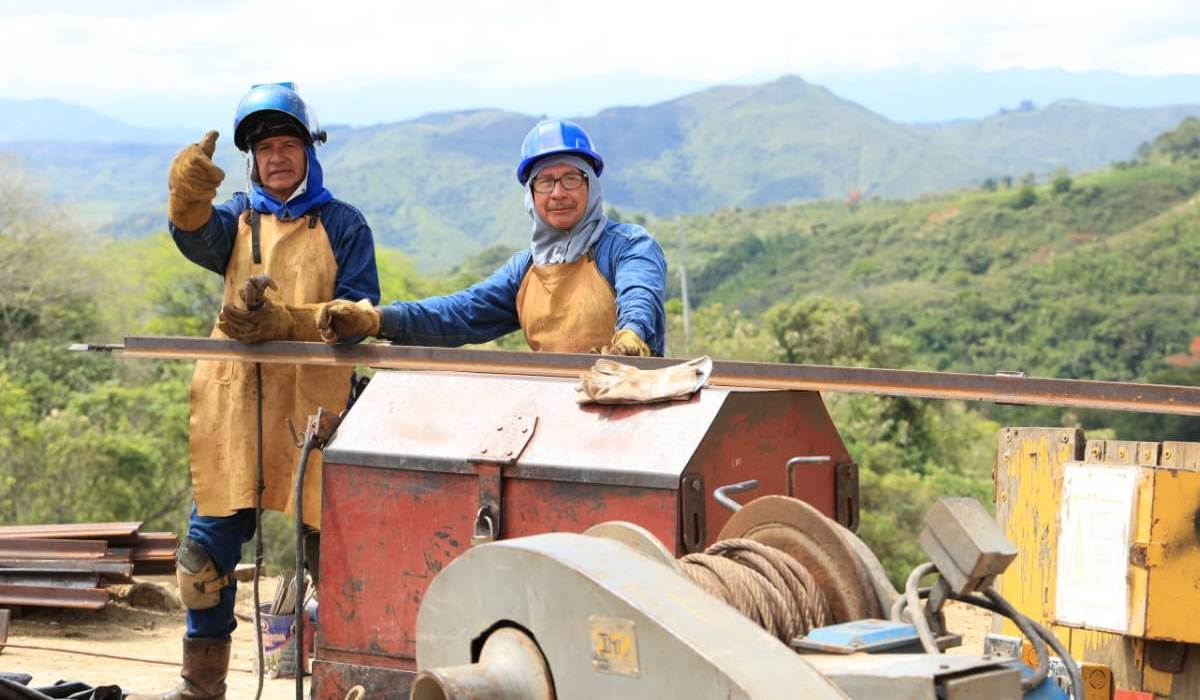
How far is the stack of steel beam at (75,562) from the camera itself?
8.57 m

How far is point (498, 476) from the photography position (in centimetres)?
427

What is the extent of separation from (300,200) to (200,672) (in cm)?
164

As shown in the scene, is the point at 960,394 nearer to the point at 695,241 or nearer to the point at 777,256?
the point at 777,256

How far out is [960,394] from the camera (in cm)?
437

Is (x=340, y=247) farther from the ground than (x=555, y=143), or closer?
closer

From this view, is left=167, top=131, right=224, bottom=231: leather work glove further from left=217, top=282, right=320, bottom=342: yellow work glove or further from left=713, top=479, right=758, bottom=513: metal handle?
left=713, top=479, right=758, bottom=513: metal handle

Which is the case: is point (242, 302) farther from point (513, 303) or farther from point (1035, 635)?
point (1035, 635)

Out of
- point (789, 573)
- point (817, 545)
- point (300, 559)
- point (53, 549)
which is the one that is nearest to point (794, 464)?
point (817, 545)

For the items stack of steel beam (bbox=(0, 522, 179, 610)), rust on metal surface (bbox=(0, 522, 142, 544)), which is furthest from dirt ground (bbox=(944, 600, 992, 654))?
rust on metal surface (bbox=(0, 522, 142, 544))

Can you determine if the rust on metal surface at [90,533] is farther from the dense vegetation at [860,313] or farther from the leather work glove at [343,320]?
the dense vegetation at [860,313]

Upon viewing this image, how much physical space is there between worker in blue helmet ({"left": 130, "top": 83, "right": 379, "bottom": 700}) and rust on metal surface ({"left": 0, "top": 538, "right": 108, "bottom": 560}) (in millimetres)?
3391

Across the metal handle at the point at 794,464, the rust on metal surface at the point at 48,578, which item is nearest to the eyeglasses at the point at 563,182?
the metal handle at the point at 794,464

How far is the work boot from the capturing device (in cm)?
554

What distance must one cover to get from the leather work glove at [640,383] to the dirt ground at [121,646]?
3.33 metres
